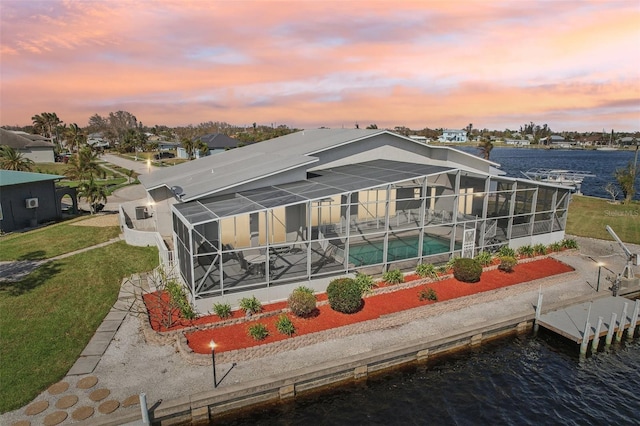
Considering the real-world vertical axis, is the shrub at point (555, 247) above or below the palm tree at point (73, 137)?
below

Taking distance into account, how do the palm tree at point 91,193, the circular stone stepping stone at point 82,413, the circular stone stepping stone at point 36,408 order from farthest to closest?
the palm tree at point 91,193 < the circular stone stepping stone at point 36,408 < the circular stone stepping stone at point 82,413

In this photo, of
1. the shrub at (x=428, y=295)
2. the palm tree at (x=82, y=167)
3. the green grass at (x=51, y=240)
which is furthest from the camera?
the palm tree at (x=82, y=167)

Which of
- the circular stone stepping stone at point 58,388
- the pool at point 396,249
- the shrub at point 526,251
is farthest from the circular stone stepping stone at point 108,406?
the shrub at point 526,251

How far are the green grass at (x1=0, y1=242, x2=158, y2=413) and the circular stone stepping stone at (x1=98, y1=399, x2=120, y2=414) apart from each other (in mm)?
2822

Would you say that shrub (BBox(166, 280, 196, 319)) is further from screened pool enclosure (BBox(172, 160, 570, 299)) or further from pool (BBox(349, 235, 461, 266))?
pool (BBox(349, 235, 461, 266))

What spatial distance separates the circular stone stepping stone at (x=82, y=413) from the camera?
1309 centimetres

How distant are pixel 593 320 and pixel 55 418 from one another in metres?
24.0

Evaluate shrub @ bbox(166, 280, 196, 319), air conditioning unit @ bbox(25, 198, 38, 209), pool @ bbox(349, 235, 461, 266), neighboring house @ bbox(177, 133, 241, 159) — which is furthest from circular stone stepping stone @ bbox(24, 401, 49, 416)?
neighboring house @ bbox(177, 133, 241, 159)

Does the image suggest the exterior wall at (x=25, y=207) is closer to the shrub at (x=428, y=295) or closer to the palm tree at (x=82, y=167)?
the palm tree at (x=82, y=167)

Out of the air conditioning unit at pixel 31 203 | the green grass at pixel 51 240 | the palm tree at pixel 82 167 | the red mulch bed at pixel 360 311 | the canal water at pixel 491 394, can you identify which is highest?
the palm tree at pixel 82 167

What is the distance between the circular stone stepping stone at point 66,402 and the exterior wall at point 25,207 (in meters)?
27.7

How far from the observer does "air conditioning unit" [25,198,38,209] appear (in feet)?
117

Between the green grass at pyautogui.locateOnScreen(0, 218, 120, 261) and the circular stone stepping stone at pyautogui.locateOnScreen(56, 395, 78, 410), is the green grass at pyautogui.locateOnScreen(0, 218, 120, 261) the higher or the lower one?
the higher one

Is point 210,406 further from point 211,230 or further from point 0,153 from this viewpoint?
point 0,153
